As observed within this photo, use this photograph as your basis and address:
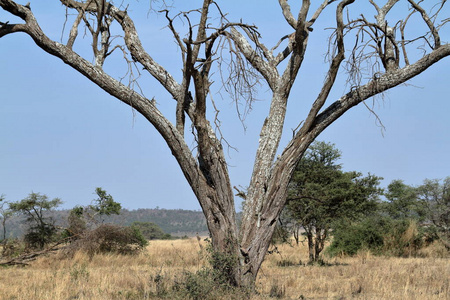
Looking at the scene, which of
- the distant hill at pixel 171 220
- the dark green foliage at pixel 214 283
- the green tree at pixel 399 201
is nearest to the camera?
the dark green foliage at pixel 214 283

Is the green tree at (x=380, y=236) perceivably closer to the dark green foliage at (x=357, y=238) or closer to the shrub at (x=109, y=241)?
the dark green foliage at (x=357, y=238)

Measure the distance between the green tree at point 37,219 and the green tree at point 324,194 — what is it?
35.6 ft

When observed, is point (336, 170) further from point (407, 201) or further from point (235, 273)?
point (407, 201)

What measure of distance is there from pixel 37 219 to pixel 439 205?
62.7 feet

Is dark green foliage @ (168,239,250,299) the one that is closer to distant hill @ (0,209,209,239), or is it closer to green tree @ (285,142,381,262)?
green tree @ (285,142,381,262)

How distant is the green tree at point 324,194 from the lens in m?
16.7

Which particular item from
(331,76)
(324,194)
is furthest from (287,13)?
Result: (324,194)

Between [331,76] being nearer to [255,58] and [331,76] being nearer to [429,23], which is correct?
Result: [255,58]

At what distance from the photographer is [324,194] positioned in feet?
55.7

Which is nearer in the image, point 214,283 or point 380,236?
point 214,283

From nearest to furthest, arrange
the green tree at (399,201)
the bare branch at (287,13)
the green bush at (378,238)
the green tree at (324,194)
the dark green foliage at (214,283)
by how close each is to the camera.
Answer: the dark green foliage at (214,283)
the bare branch at (287,13)
the green tree at (324,194)
the green bush at (378,238)
the green tree at (399,201)

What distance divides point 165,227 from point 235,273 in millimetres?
106247

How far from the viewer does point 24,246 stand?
19812 mm

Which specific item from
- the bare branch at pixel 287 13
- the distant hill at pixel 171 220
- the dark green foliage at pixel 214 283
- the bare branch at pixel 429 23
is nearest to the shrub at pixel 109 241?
the dark green foliage at pixel 214 283
